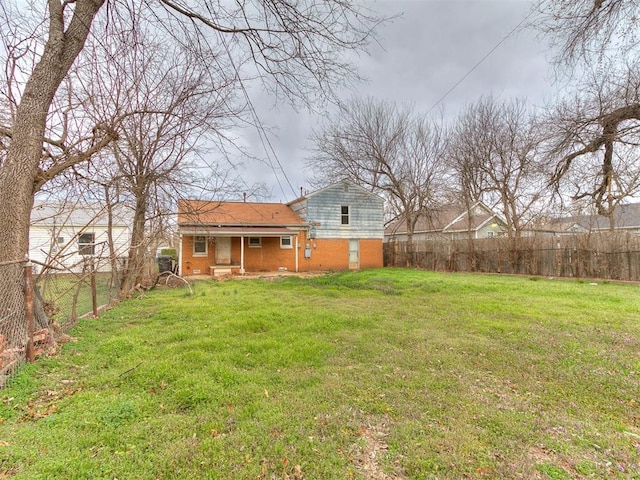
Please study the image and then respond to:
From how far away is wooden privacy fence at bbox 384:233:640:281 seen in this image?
12453 millimetres

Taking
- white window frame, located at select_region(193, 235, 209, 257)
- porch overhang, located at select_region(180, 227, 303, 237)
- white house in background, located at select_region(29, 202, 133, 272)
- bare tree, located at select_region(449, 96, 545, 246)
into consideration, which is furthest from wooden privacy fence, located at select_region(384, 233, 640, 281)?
white house in background, located at select_region(29, 202, 133, 272)

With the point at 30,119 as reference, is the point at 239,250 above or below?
below

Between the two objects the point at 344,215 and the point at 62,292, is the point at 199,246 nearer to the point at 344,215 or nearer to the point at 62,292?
the point at 344,215

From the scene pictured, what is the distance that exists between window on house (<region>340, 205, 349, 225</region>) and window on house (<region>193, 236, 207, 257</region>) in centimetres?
827

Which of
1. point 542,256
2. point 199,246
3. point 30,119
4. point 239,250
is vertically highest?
point 30,119

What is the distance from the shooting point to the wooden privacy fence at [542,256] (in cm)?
1245

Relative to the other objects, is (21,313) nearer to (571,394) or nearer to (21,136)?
(21,136)

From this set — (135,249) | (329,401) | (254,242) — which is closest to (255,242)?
(254,242)

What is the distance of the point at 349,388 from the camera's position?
11.6ft

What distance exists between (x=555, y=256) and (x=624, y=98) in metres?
12.6

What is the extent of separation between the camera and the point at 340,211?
20422 millimetres

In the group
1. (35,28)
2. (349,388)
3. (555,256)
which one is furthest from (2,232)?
(555,256)

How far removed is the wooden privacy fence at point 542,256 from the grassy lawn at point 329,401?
8.18m

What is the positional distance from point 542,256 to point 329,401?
1567 centimetres
